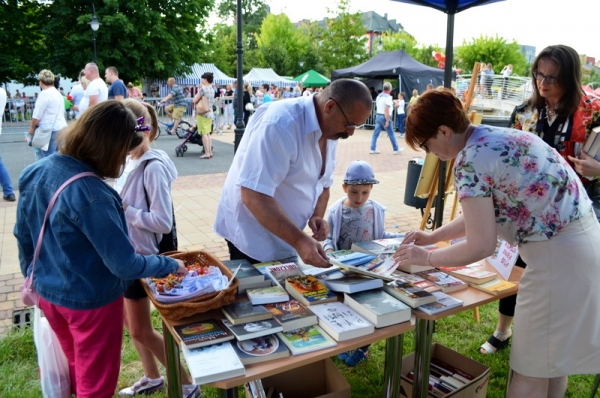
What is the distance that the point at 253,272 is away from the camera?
6.63 ft

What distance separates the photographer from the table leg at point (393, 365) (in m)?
2.04

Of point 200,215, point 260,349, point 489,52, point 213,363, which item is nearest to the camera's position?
point 213,363

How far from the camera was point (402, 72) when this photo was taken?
1788 centimetres

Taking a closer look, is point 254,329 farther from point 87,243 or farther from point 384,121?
point 384,121

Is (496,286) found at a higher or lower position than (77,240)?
lower

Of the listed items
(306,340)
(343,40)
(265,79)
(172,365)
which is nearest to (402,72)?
(265,79)

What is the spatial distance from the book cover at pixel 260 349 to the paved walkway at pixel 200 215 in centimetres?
249

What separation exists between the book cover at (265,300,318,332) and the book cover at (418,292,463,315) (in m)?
0.45

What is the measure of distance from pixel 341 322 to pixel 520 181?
0.83m

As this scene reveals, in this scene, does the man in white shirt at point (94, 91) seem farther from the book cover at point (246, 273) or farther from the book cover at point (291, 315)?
the book cover at point (291, 315)

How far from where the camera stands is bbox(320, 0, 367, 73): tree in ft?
106

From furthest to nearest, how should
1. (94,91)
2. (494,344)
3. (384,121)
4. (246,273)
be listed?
(384,121)
(94,91)
(494,344)
(246,273)

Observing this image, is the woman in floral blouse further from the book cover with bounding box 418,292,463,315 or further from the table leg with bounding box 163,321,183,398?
the table leg with bounding box 163,321,183,398

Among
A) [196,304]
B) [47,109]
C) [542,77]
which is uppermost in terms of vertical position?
[542,77]
